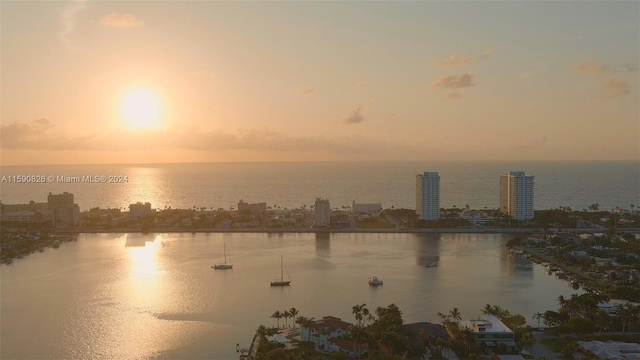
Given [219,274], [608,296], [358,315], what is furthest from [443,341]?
[219,274]

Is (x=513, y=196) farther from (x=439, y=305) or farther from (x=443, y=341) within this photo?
(x=443, y=341)

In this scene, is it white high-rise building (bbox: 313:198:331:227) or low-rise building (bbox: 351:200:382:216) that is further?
low-rise building (bbox: 351:200:382:216)

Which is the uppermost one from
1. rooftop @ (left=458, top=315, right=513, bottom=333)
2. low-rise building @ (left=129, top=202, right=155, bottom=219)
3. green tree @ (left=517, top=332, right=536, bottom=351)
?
low-rise building @ (left=129, top=202, right=155, bottom=219)

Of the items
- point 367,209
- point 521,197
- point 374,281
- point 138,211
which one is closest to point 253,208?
point 138,211

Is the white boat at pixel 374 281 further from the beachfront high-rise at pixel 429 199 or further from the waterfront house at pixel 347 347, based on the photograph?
the beachfront high-rise at pixel 429 199

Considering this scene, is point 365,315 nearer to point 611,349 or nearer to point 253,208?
point 611,349

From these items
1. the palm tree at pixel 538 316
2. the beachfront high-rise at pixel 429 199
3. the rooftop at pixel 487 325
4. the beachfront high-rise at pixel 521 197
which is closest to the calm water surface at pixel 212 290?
the palm tree at pixel 538 316

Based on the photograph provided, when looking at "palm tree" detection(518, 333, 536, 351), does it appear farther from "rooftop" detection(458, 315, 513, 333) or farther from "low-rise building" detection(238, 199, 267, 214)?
"low-rise building" detection(238, 199, 267, 214)

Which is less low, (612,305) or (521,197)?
(521,197)

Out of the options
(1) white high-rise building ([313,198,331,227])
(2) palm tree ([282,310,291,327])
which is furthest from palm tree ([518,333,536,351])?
(1) white high-rise building ([313,198,331,227])
